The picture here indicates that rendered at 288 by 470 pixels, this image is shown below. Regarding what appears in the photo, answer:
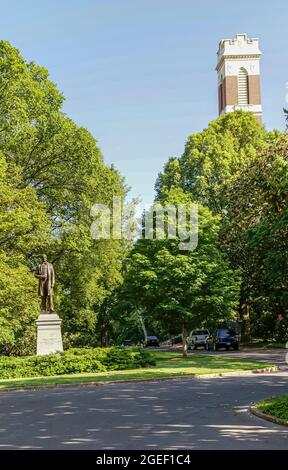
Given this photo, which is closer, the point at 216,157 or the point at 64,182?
the point at 64,182

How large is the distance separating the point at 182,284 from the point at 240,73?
52.9 meters

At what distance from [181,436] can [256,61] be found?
248 feet

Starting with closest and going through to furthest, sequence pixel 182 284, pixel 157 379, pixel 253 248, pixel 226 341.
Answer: pixel 157 379 < pixel 182 284 < pixel 253 248 < pixel 226 341

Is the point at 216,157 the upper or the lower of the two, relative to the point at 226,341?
upper

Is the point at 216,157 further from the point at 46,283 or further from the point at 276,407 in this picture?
the point at 276,407

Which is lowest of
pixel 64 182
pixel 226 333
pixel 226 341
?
pixel 226 341

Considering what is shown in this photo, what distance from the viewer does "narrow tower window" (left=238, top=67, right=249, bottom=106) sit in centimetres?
7762

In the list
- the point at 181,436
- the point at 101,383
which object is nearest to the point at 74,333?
the point at 101,383

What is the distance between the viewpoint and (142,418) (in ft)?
40.4

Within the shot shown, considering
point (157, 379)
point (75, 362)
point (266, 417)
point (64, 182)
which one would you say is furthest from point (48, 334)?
point (266, 417)

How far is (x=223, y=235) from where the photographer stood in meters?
46.0

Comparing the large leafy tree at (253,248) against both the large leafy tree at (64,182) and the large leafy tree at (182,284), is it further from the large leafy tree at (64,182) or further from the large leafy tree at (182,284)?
the large leafy tree at (64,182)

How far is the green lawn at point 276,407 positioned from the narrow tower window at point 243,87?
68.1 meters

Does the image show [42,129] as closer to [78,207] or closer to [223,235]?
[78,207]
